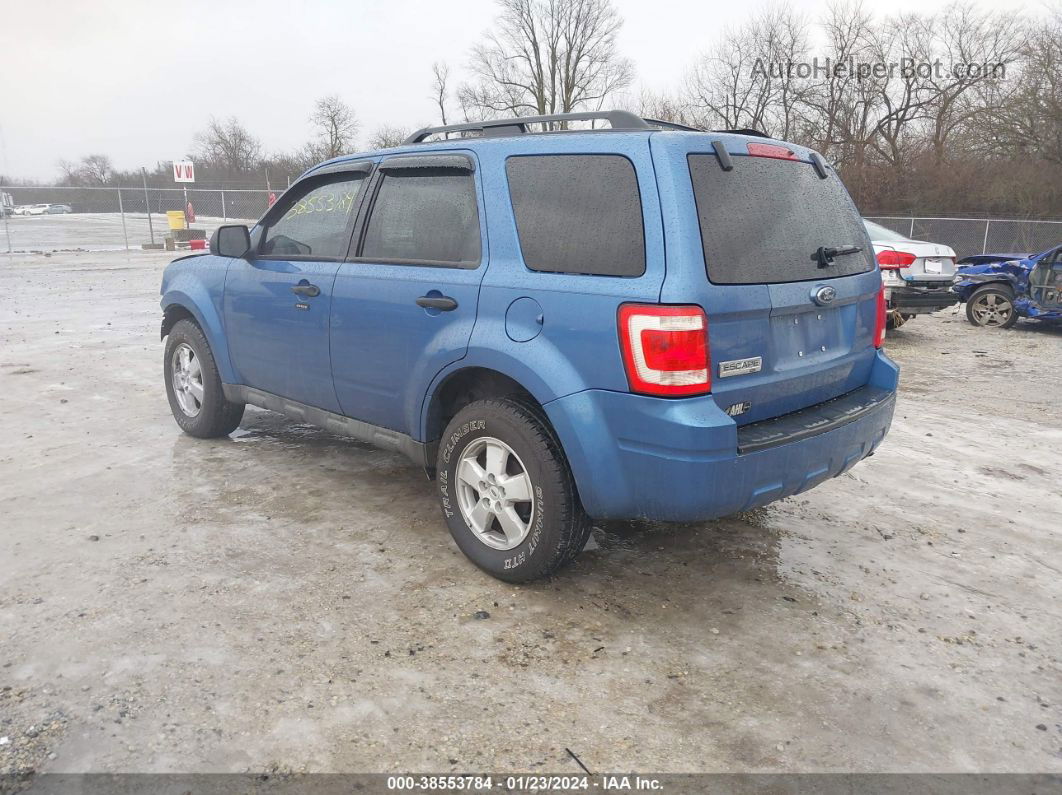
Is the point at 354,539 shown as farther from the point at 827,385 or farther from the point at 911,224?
the point at 911,224

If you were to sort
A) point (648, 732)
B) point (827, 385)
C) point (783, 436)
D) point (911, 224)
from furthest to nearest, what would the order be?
point (911, 224)
point (827, 385)
point (783, 436)
point (648, 732)

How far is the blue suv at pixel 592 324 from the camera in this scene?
2.93 m

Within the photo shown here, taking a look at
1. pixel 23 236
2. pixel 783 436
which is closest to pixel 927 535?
pixel 783 436

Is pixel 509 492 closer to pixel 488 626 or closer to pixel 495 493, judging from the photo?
pixel 495 493

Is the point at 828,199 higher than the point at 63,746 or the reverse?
higher

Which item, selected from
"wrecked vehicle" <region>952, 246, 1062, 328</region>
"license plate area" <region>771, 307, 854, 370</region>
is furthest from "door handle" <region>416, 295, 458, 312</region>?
"wrecked vehicle" <region>952, 246, 1062, 328</region>

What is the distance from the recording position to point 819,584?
3.61m

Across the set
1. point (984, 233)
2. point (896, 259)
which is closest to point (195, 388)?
point (896, 259)

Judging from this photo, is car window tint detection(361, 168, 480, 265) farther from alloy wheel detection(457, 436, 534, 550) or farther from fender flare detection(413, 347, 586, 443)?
alloy wheel detection(457, 436, 534, 550)

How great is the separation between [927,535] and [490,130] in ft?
9.98

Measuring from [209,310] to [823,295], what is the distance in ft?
12.3

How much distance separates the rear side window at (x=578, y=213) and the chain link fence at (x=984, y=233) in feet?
75.8

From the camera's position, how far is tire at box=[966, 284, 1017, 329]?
39.6 ft

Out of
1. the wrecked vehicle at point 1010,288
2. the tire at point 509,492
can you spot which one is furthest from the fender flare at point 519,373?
the wrecked vehicle at point 1010,288
